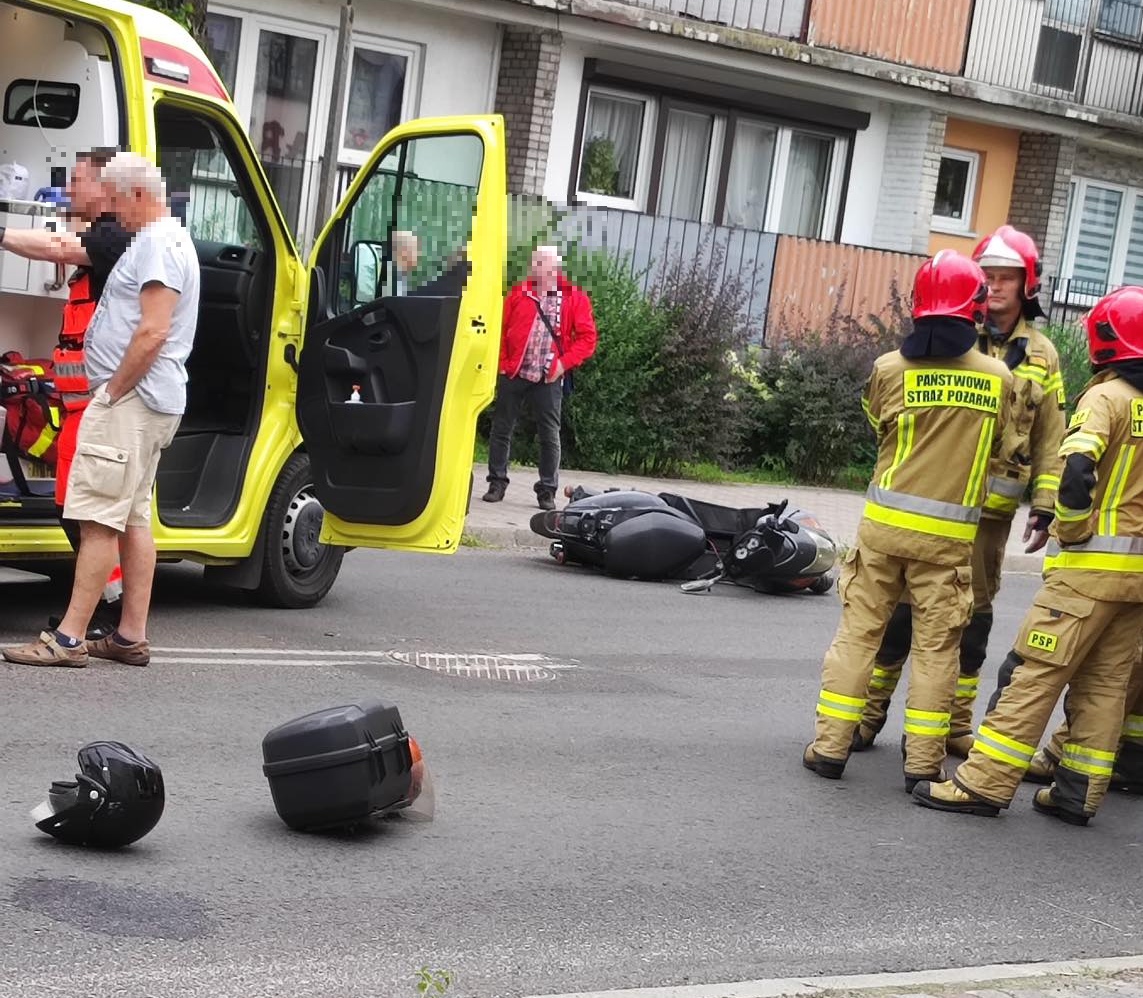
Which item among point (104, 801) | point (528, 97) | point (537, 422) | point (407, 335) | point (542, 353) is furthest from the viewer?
point (528, 97)

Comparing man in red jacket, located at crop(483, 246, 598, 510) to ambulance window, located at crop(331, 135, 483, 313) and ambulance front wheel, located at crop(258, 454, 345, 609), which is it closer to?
ambulance front wheel, located at crop(258, 454, 345, 609)

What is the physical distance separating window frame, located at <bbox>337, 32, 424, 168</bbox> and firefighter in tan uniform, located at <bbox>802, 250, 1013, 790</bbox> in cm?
1328

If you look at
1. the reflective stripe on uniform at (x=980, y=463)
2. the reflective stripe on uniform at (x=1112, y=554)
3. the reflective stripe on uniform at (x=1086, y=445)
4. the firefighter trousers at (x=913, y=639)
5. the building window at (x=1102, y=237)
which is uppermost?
the building window at (x=1102, y=237)

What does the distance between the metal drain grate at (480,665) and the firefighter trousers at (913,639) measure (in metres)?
1.81

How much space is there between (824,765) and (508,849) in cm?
184

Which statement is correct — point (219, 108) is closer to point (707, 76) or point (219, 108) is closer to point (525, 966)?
point (525, 966)

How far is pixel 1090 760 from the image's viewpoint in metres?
7.25

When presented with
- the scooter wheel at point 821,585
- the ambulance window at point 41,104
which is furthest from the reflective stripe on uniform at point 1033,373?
the scooter wheel at point 821,585

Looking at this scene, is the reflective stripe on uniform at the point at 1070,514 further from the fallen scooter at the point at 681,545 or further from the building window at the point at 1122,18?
the building window at the point at 1122,18

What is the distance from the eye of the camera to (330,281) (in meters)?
9.04

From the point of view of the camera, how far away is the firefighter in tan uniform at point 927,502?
7027 mm

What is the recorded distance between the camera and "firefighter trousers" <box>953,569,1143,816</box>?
695 cm

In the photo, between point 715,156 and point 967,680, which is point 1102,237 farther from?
point 967,680

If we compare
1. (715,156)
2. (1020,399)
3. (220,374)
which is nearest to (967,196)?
(715,156)
